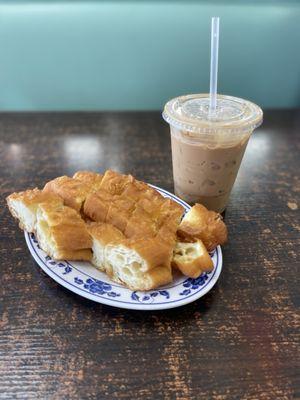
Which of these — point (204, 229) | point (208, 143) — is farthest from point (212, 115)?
point (204, 229)

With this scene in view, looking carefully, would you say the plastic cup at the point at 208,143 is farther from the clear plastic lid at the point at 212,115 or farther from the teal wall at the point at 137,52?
the teal wall at the point at 137,52

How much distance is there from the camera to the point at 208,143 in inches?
39.3

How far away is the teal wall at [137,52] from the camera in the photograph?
1871 mm

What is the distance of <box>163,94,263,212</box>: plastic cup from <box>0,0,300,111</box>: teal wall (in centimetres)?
94

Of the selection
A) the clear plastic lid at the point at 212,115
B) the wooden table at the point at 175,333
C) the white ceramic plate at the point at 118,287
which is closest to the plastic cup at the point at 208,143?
the clear plastic lid at the point at 212,115

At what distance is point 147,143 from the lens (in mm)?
1507

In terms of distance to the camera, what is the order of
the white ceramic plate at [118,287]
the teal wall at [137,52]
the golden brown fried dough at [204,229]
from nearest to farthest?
the white ceramic plate at [118,287]
the golden brown fried dough at [204,229]
the teal wall at [137,52]

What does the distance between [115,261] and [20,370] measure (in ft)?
0.86

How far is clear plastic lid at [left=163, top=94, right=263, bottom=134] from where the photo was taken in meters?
0.98

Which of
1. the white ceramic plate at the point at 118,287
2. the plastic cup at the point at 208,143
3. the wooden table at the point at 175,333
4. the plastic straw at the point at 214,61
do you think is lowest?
the wooden table at the point at 175,333

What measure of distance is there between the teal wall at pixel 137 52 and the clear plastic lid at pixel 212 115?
946mm

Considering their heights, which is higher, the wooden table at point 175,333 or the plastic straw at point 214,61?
the plastic straw at point 214,61

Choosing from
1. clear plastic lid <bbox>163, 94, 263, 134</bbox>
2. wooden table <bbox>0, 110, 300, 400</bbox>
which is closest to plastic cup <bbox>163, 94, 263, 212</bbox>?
clear plastic lid <bbox>163, 94, 263, 134</bbox>

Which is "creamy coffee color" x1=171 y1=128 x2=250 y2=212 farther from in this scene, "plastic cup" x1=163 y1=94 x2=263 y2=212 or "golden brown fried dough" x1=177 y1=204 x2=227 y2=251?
"golden brown fried dough" x1=177 y1=204 x2=227 y2=251
